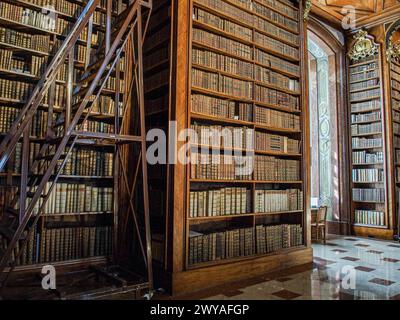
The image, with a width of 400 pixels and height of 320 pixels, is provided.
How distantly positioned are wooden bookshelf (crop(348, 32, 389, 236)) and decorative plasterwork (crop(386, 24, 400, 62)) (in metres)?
0.20

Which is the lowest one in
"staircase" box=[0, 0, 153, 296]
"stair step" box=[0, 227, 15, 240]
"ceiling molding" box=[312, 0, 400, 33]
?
"stair step" box=[0, 227, 15, 240]

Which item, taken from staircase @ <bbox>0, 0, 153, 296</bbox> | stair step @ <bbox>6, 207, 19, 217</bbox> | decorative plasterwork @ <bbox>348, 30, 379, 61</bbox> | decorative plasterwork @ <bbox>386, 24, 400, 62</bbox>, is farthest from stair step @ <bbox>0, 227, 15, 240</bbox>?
decorative plasterwork @ <bbox>386, 24, 400, 62</bbox>

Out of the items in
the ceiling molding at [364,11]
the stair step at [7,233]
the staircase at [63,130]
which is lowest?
the stair step at [7,233]

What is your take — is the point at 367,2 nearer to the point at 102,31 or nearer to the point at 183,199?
the point at 102,31

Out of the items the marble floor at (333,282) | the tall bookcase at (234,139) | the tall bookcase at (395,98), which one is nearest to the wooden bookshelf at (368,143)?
the tall bookcase at (395,98)

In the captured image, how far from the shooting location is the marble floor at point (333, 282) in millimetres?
2555

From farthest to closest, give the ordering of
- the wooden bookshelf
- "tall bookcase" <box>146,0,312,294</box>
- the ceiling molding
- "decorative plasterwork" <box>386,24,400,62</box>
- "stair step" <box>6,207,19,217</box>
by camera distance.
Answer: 1. "decorative plasterwork" <box>386,24,400,62</box>
2. the wooden bookshelf
3. the ceiling molding
4. "tall bookcase" <box>146,0,312,294</box>
5. "stair step" <box>6,207,19,217</box>

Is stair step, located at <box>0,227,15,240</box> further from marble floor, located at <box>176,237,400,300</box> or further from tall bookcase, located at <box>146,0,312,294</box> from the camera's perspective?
marble floor, located at <box>176,237,400,300</box>

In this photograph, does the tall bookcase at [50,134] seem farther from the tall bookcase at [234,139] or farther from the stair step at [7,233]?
the tall bookcase at [234,139]

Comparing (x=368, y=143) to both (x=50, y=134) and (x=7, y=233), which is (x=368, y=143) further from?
(x=7, y=233)

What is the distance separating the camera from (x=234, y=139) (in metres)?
3.18

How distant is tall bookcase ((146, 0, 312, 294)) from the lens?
8.97 feet

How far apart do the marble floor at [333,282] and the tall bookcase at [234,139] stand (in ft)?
0.66

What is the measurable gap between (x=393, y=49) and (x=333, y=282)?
5.10m
